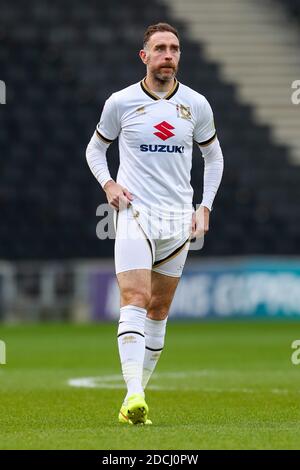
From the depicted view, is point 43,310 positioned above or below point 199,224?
above

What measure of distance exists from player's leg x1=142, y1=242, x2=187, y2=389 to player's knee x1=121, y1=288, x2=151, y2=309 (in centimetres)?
37

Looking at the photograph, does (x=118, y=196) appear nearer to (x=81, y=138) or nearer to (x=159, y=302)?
(x=159, y=302)

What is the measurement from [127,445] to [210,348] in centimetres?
921

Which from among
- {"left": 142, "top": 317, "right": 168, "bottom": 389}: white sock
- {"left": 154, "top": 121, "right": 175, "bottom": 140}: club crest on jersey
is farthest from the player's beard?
{"left": 142, "top": 317, "right": 168, "bottom": 389}: white sock

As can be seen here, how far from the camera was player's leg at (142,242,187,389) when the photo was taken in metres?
7.12

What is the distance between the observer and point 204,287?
63.6 ft

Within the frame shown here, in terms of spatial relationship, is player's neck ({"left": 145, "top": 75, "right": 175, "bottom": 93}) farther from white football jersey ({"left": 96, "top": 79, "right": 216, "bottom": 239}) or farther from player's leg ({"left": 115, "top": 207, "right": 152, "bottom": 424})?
player's leg ({"left": 115, "top": 207, "right": 152, "bottom": 424})

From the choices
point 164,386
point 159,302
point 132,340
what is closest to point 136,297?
point 132,340

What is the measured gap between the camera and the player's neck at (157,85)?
7.05 meters

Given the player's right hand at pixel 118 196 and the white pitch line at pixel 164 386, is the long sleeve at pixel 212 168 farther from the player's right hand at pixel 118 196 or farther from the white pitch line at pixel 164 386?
the white pitch line at pixel 164 386

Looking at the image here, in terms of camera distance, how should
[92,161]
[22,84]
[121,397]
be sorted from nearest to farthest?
[92,161] < [121,397] < [22,84]

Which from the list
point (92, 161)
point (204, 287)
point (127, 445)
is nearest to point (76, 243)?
point (204, 287)
